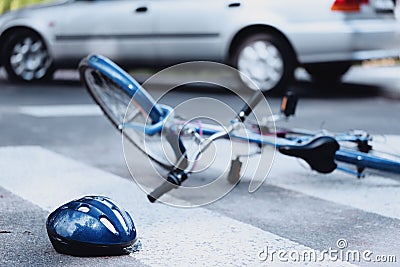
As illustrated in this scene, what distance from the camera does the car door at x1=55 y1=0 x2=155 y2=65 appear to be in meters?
10.8

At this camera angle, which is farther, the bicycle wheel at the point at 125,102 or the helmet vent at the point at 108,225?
the bicycle wheel at the point at 125,102

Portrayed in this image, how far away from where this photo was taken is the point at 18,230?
4629 millimetres

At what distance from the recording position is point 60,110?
9.18 meters

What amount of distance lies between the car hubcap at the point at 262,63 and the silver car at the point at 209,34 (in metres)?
0.01

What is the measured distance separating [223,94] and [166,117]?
5109 mm

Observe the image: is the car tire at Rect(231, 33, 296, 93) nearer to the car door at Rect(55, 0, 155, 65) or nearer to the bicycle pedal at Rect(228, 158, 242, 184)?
the car door at Rect(55, 0, 155, 65)

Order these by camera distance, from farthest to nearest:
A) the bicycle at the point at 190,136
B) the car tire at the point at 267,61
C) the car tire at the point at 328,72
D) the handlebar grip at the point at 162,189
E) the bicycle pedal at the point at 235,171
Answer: the car tire at the point at 328,72
the car tire at the point at 267,61
the bicycle pedal at the point at 235,171
the bicycle at the point at 190,136
the handlebar grip at the point at 162,189

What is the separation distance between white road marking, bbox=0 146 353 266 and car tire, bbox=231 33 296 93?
13.4 feet

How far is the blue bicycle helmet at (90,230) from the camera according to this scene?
4.16m

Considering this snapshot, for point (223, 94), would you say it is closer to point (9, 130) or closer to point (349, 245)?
point (9, 130)

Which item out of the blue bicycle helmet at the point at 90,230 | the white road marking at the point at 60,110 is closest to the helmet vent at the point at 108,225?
the blue bicycle helmet at the point at 90,230

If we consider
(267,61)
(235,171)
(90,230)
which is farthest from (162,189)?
(267,61)

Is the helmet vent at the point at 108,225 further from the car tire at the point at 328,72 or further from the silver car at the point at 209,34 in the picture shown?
the car tire at the point at 328,72

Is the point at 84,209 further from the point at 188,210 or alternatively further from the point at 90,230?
the point at 188,210
